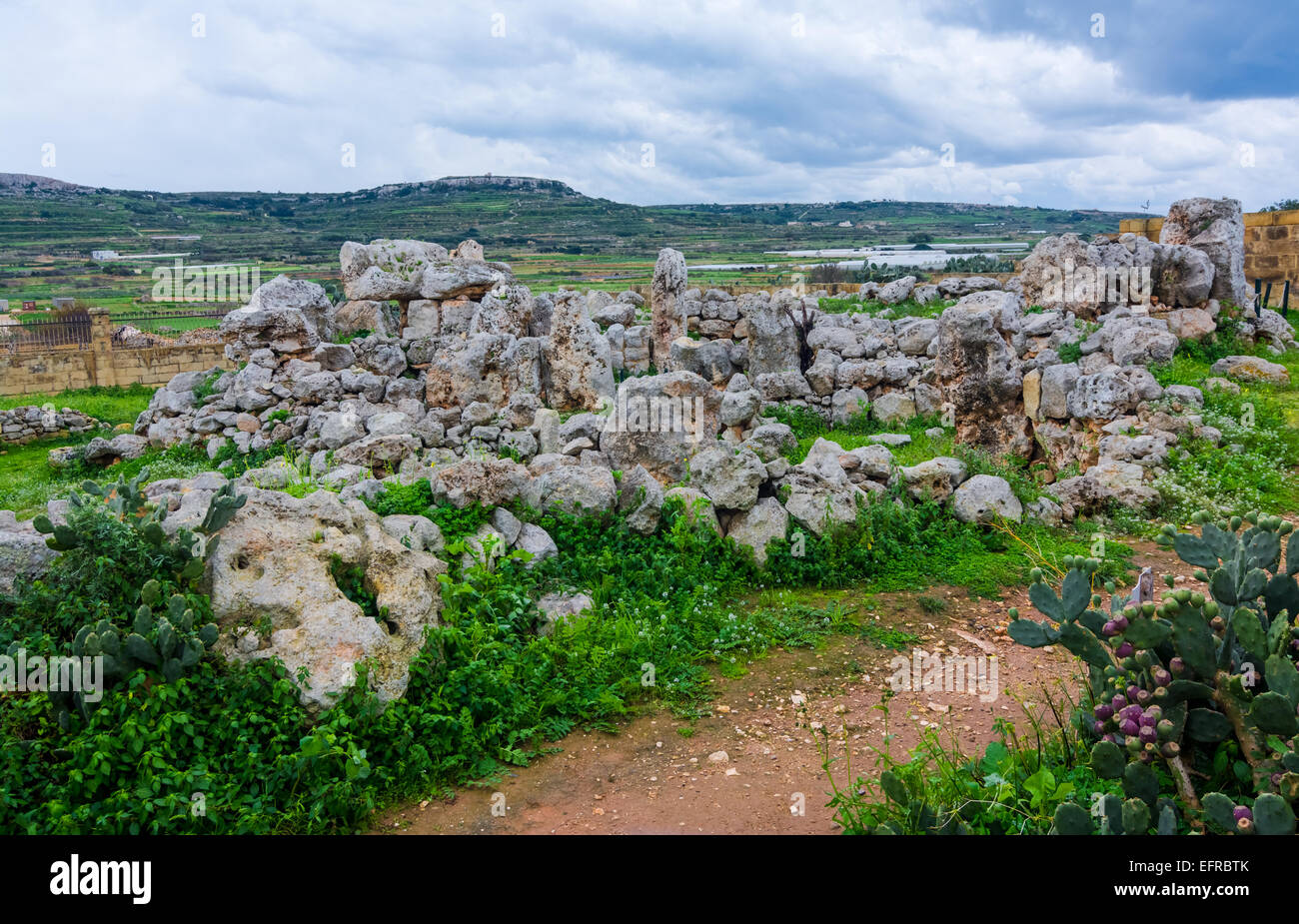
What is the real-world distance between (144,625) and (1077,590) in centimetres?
526

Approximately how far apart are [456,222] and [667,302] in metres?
69.8

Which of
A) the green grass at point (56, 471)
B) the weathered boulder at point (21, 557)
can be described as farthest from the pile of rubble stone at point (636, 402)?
the weathered boulder at point (21, 557)

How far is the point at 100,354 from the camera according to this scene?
2292 centimetres

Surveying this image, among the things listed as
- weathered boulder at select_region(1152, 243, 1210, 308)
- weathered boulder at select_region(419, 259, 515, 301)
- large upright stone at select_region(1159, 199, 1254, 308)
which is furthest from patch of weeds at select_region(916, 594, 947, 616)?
weathered boulder at select_region(419, 259, 515, 301)

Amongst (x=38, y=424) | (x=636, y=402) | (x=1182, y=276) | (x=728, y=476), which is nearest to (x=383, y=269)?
(x=38, y=424)

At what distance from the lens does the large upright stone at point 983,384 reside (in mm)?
13070

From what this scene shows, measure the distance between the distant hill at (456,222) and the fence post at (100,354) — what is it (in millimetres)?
40950

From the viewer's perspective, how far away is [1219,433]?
1111cm

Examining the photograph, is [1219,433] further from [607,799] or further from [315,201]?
[315,201]

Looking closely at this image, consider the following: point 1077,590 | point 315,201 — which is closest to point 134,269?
point 315,201

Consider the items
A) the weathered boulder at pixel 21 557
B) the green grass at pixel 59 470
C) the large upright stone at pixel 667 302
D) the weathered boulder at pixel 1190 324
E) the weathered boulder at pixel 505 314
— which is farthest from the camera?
the large upright stone at pixel 667 302

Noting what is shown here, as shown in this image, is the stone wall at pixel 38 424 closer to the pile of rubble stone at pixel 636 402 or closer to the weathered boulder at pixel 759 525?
the pile of rubble stone at pixel 636 402

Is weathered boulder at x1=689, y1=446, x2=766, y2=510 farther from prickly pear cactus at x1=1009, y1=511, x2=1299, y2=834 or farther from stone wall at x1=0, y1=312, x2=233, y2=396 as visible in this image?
stone wall at x1=0, y1=312, x2=233, y2=396

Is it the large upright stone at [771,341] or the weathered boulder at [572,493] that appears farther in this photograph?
the large upright stone at [771,341]
